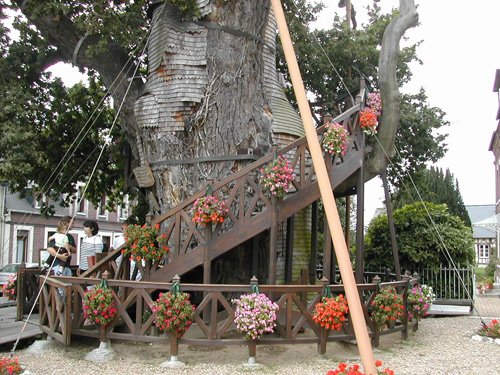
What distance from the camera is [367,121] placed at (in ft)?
33.0

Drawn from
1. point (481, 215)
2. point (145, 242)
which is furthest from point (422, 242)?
point (481, 215)

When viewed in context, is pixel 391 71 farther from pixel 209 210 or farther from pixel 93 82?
pixel 93 82

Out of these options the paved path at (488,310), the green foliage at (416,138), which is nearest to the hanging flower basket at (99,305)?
the paved path at (488,310)

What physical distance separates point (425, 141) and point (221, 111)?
32.7 feet

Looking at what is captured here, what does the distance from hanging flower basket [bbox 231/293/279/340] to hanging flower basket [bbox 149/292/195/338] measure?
65 cm

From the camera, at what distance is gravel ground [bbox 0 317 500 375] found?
7281mm

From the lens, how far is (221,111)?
1035 cm

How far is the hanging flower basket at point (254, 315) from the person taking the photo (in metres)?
7.32

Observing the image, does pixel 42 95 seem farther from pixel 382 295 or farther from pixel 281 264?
pixel 382 295

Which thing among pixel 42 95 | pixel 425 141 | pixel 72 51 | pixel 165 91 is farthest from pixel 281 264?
pixel 425 141

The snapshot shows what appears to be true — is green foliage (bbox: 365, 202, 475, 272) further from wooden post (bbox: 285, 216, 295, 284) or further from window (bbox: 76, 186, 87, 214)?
window (bbox: 76, 186, 87, 214)

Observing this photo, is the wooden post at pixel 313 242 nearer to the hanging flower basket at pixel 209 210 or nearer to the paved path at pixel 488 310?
the hanging flower basket at pixel 209 210

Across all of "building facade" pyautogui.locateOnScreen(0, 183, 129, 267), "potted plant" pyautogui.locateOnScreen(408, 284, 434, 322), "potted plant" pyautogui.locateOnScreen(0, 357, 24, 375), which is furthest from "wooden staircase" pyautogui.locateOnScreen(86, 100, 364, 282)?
"building facade" pyautogui.locateOnScreen(0, 183, 129, 267)

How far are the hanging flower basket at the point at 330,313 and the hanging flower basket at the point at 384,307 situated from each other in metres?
0.94
